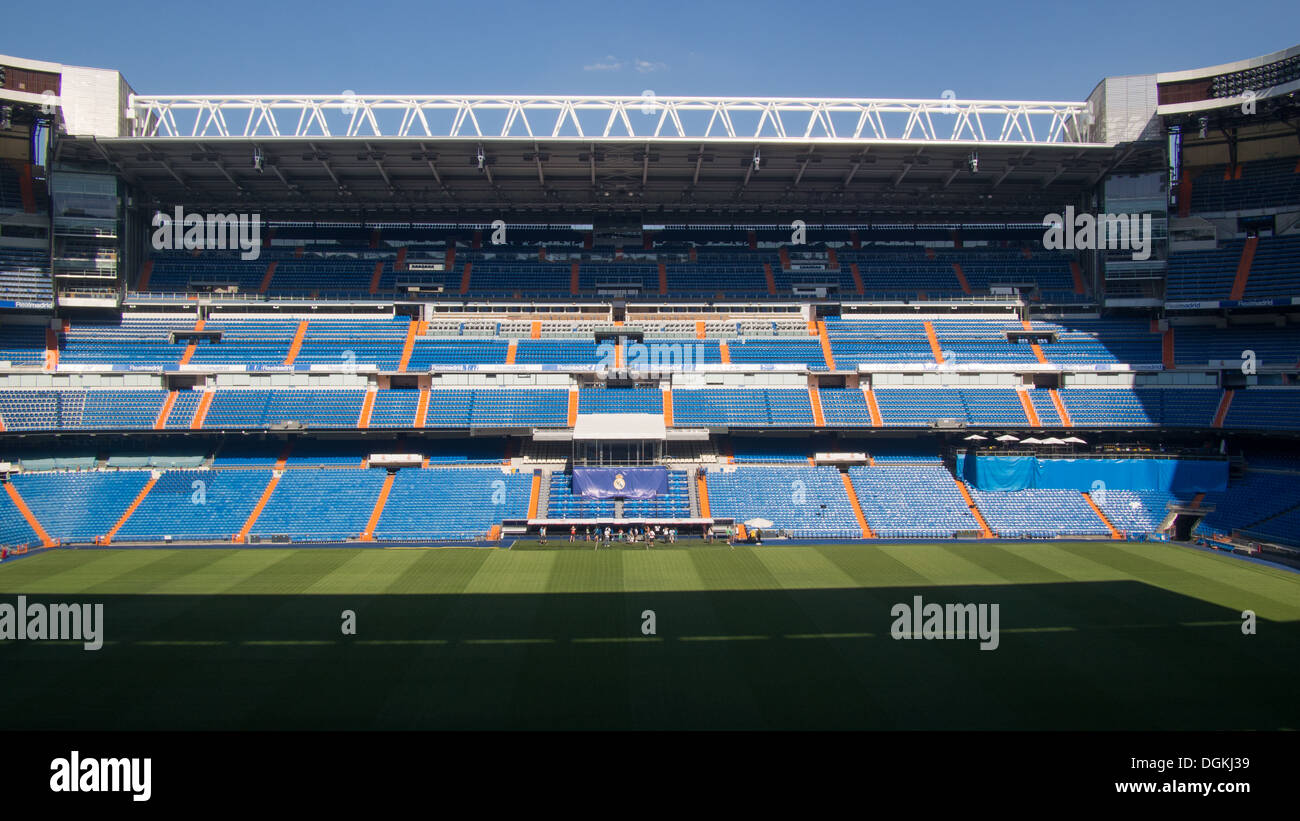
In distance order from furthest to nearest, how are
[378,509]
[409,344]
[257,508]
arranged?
[409,344], [378,509], [257,508]

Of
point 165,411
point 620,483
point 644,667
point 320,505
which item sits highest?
point 165,411

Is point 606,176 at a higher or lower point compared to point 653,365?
higher

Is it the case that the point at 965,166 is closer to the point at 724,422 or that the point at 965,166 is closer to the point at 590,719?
the point at 724,422

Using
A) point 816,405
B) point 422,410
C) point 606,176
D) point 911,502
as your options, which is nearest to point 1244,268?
point 911,502

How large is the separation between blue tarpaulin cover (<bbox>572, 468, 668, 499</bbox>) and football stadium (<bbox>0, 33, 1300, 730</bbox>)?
0.56ft

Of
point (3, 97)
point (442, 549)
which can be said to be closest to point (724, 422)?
point (442, 549)

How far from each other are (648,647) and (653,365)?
2681cm

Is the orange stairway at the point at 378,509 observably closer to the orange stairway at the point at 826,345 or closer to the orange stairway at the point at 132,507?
the orange stairway at the point at 132,507

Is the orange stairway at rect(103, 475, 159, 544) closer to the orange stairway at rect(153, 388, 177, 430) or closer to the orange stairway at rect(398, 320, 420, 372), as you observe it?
the orange stairway at rect(153, 388, 177, 430)

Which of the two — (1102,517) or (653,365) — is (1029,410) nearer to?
(1102,517)

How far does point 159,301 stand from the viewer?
148ft

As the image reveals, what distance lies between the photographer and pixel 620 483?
3869 centimetres

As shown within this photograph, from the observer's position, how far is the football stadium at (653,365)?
2761 cm
